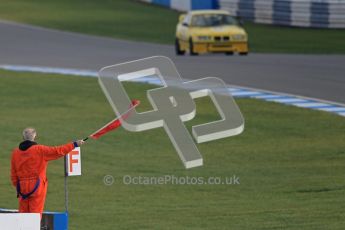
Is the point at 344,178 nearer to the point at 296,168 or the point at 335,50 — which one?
the point at 296,168

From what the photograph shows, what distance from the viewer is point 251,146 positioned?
74.2ft

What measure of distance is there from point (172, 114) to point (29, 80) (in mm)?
7335

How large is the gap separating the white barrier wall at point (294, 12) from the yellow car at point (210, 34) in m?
7.35

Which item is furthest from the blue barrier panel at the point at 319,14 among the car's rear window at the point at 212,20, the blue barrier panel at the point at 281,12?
the car's rear window at the point at 212,20

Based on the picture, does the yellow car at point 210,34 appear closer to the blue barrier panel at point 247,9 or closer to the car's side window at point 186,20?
the car's side window at point 186,20

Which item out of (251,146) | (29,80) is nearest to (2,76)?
(29,80)

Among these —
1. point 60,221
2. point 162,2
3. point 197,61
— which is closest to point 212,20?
point 197,61

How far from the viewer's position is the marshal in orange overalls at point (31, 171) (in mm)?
14078

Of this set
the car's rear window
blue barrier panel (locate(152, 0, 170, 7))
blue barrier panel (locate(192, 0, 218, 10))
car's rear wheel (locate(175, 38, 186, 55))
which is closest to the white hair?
the car's rear window

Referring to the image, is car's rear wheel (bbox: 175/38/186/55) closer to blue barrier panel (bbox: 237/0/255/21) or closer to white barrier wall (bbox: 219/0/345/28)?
white barrier wall (bbox: 219/0/345/28)

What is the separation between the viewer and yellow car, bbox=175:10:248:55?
35500mm

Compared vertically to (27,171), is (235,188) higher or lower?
lower

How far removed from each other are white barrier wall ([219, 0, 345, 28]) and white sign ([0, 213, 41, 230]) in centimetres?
3110

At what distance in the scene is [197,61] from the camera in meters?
35.0
